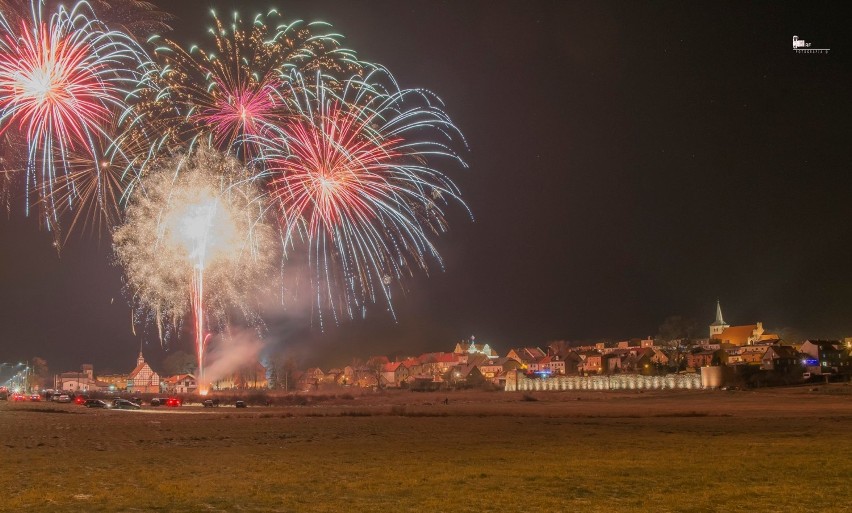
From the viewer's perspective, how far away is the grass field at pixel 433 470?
487 inches

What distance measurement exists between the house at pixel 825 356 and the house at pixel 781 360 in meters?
3.09

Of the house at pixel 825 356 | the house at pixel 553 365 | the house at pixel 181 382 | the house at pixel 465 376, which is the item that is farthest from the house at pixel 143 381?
the house at pixel 825 356

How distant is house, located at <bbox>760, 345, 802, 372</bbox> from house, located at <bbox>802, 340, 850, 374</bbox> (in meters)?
3.09

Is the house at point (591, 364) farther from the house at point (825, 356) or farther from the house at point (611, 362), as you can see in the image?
the house at point (825, 356)

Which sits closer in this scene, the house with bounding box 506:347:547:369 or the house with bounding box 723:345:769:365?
the house with bounding box 723:345:769:365

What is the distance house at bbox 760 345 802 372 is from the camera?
98000 mm

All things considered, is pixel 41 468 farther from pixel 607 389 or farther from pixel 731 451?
pixel 607 389

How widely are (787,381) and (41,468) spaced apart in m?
89.7

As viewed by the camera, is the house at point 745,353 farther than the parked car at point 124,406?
Yes

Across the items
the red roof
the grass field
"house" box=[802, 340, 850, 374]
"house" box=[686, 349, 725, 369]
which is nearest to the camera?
the grass field

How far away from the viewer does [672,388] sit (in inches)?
3600

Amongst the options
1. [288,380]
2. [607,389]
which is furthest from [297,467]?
[288,380]

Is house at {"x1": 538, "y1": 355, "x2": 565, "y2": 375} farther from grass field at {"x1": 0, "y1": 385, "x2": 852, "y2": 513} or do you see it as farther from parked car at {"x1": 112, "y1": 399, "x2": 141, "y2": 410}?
grass field at {"x1": 0, "y1": 385, "x2": 852, "y2": 513}

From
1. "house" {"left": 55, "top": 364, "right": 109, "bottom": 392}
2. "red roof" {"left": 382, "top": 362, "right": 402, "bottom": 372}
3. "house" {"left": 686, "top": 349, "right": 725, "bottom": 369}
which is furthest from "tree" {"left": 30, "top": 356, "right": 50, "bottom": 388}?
"house" {"left": 686, "top": 349, "right": 725, "bottom": 369}
